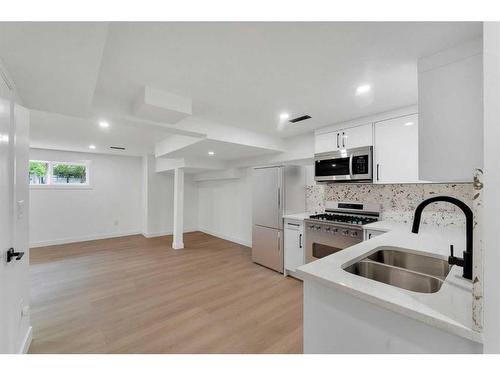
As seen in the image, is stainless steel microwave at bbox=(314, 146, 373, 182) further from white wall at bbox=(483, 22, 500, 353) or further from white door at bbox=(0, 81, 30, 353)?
white door at bbox=(0, 81, 30, 353)

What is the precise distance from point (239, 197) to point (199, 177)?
164cm

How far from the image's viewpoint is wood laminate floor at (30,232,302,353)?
1.83 metres

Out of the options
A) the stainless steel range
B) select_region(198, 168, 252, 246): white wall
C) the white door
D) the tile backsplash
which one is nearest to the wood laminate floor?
the white door

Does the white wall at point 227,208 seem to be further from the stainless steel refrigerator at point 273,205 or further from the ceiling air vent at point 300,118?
the ceiling air vent at point 300,118

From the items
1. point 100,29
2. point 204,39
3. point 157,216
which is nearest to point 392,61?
point 204,39

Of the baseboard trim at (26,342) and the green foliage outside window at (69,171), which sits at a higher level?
the green foliage outside window at (69,171)

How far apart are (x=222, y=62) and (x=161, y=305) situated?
253 cm

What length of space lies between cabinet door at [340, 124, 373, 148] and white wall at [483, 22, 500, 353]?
2.02 m

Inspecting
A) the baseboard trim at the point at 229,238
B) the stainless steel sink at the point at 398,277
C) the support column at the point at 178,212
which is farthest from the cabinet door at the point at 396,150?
the support column at the point at 178,212

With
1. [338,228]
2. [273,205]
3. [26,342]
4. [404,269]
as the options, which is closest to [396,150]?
[338,228]

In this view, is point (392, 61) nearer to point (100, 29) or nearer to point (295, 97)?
point (295, 97)

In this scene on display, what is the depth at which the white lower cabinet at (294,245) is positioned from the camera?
3.09 metres

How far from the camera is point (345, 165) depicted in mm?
2770

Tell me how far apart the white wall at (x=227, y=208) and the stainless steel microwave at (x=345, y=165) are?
231cm
